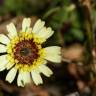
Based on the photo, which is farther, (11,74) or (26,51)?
(26,51)

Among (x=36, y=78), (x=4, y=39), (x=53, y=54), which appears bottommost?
(x=36, y=78)

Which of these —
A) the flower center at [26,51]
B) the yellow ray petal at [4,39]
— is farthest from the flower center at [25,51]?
the yellow ray petal at [4,39]

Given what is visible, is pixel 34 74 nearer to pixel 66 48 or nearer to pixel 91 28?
pixel 91 28

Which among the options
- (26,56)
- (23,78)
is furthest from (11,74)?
(26,56)

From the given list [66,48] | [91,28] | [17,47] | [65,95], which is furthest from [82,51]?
[17,47]

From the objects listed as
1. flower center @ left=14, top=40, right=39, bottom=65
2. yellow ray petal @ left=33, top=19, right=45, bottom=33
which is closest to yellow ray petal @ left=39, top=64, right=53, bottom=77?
flower center @ left=14, top=40, right=39, bottom=65

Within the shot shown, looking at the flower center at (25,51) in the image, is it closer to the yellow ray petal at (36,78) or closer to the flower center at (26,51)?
the flower center at (26,51)

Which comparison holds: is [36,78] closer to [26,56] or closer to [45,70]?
[45,70]
